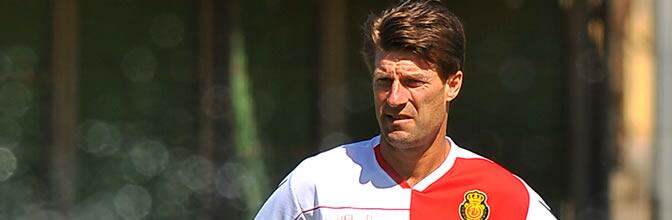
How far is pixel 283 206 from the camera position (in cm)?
364

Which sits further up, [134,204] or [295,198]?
[295,198]

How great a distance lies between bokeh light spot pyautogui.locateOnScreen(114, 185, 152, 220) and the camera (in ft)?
24.3

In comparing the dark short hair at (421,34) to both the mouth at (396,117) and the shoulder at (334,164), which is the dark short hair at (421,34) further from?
the shoulder at (334,164)

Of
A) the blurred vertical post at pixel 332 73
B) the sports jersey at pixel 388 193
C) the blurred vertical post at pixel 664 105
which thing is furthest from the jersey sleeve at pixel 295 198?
the blurred vertical post at pixel 332 73

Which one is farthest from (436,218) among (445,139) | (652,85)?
(652,85)

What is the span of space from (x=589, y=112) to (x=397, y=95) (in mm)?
4214

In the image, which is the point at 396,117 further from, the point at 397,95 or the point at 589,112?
the point at 589,112

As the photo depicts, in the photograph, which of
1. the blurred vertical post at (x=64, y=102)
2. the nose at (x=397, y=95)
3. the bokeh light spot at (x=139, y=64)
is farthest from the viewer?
the bokeh light spot at (x=139, y=64)

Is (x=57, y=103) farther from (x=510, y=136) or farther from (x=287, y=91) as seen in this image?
(x=510, y=136)

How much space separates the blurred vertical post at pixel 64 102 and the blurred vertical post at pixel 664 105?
302cm

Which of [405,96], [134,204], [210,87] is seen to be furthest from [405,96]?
[134,204]

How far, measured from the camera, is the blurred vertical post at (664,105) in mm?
6570

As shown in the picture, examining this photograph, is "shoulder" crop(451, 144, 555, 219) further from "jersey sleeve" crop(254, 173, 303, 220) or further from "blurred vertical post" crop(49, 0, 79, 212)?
"blurred vertical post" crop(49, 0, 79, 212)

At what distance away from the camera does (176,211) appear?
24.4 feet
